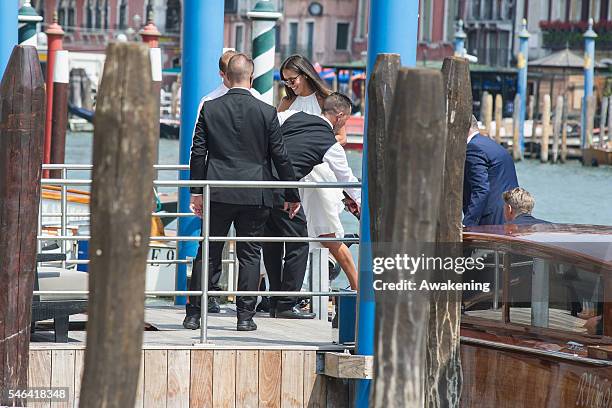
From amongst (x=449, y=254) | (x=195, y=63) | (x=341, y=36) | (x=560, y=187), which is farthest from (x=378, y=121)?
(x=341, y=36)

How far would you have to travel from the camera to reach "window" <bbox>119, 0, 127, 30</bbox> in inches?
3388

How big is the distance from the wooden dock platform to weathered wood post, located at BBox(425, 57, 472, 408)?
3.97 feet

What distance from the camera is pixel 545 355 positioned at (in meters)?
7.48

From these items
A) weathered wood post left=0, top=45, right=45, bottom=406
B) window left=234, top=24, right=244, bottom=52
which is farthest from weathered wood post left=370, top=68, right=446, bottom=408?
window left=234, top=24, right=244, bottom=52

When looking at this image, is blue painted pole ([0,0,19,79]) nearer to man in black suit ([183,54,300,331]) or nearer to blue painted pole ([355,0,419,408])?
man in black suit ([183,54,300,331])

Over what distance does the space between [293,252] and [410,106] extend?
132 inches

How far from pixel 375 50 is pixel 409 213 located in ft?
7.11

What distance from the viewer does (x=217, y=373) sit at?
8.23 meters

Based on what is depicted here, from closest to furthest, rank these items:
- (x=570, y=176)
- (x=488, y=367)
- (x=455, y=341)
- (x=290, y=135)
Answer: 1. (x=455, y=341)
2. (x=488, y=367)
3. (x=290, y=135)
4. (x=570, y=176)

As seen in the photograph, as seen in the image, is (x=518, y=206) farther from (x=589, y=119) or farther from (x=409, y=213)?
(x=589, y=119)

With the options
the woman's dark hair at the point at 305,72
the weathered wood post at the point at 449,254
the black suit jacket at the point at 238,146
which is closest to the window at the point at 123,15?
the woman's dark hair at the point at 305,72

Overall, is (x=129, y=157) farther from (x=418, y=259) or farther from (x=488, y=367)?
(x=488, y=367)

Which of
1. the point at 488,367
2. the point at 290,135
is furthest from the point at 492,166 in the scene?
the point at 488,367

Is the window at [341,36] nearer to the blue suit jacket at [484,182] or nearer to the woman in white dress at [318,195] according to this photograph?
the blue suit jacket at [484,182]
